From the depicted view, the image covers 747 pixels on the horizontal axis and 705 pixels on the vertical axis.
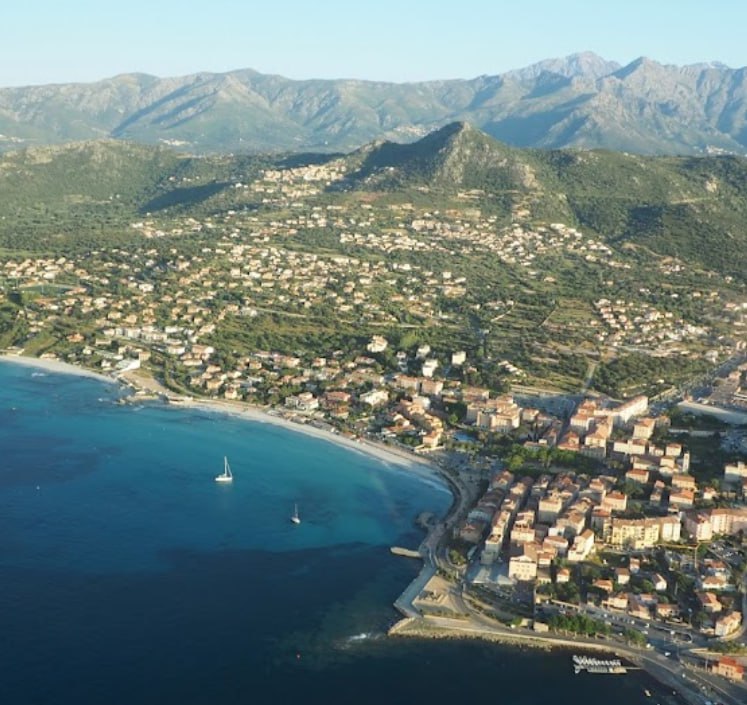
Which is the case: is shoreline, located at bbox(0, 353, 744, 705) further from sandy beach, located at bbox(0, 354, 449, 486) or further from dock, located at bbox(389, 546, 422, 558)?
dock, located at bbox(389, 546, 422, 558)

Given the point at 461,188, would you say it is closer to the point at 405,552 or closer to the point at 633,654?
the point at 405,552

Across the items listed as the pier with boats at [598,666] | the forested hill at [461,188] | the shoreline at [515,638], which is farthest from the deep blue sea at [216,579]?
the forested hill at [461,188]

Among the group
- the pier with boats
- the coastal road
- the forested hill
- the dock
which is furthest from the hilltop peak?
the pier with boats

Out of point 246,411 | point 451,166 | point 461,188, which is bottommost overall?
point 246,411

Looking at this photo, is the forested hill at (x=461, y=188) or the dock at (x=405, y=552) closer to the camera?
the dock at (x=405, y=552)

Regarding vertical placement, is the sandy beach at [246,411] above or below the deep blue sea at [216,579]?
above

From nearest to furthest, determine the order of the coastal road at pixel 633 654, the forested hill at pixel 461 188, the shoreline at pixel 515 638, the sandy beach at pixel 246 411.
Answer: the coastal road at pixel 633 654 → the shoreline at pixel 515 638 → the sandy beach at pixel 246 411 → the forested hill at pixel 461 188

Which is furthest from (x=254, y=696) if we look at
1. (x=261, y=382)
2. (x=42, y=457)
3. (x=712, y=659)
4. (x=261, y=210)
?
(x=261, y=210)

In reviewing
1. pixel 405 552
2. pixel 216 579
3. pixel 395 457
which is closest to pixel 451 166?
pixel 395 457

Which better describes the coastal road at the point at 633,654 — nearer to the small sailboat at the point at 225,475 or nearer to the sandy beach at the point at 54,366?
the small sailboat at the point at 225,475

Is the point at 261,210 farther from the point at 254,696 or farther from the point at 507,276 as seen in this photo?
the point at 254,696
